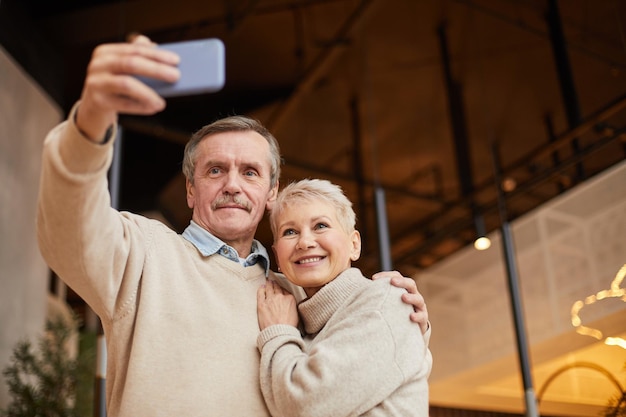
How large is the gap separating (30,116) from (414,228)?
4.73m

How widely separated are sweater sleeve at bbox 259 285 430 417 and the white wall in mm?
3321

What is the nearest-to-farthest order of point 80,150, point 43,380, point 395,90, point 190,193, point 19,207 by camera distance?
point 80,150, point 190,193, point 43,380, point 19,207, point 395,90

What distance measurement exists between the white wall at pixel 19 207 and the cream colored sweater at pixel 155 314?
3.14 metres

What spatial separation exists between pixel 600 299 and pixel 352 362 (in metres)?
2.78

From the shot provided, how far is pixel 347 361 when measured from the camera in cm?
140

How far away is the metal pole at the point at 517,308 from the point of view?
429 cm

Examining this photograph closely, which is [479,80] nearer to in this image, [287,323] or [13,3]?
[13,3]

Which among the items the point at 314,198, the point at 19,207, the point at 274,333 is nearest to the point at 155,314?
the point at 274,333

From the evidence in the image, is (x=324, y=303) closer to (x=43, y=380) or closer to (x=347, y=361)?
(x=347, y=361)

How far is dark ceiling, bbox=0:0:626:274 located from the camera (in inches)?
200

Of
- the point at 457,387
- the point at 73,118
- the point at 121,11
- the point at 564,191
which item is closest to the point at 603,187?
the point at 564,191

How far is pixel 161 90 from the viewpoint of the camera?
→ 1097 mm

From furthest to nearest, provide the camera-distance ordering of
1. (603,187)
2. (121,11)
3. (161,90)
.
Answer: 1. (121,11)
2. (603,187)
3. (161,90)

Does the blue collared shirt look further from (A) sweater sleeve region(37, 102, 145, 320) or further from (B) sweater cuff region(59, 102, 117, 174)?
(B) sweater cuff region(59, 102, 117, 174)
